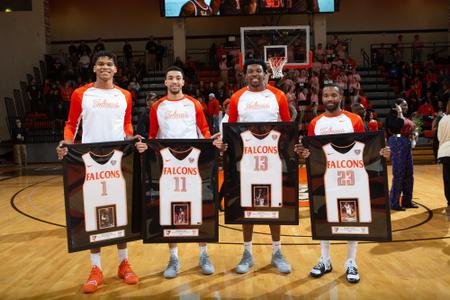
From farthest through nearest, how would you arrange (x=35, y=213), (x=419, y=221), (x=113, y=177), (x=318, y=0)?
(x=318, y=0)
(x=35, y=213)
(x=419, y=221)
(x=113, y=177)

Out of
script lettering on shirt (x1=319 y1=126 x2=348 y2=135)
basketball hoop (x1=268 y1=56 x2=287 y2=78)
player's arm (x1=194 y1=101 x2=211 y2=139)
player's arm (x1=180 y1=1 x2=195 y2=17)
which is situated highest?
player's arm (x1=180 y1=1 x2=195 y2=17)

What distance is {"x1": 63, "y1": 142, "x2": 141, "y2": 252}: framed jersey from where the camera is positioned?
4.21 metres

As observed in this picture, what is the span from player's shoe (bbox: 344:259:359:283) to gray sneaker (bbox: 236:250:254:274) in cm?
91

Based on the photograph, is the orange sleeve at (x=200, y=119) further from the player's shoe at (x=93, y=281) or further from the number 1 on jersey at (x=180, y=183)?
the player's shoe at (x=93, y=281)

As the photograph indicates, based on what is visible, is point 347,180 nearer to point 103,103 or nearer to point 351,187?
point 351,187

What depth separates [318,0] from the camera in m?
17.6

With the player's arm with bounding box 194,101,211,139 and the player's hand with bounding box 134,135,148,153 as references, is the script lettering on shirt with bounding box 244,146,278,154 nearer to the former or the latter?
the player's arm with bounding box 194,101,211,139

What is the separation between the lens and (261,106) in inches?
182

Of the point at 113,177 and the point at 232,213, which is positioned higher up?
the point at 113,177

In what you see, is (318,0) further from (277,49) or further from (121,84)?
(121,84)

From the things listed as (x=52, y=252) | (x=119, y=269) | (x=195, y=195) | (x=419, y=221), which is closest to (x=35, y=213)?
(x=52, y=252)

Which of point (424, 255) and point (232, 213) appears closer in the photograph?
point (232, 213)

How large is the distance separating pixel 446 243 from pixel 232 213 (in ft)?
8.79

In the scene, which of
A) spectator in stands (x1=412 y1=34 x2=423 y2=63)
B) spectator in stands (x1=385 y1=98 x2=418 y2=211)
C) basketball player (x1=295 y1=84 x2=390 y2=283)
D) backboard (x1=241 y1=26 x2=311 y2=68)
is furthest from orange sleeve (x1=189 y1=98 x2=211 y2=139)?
spectator in stands (x1=412 y1=34 x2=423 y2=63)
